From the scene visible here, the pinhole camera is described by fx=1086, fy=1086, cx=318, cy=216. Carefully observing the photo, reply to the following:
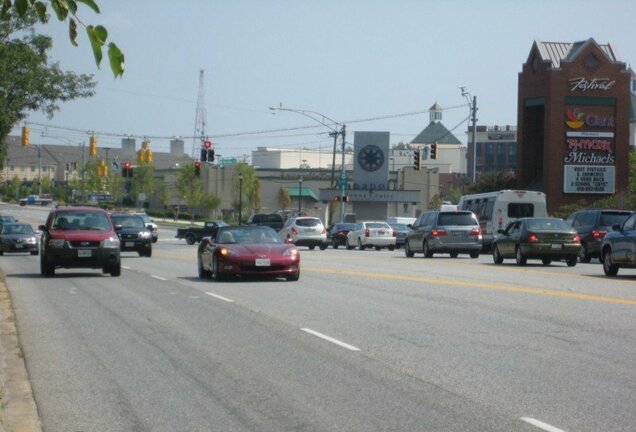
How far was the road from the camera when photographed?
9188 millimetres

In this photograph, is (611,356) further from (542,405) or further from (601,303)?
(601,303)

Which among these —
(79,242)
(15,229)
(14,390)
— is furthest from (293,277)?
(15,229)

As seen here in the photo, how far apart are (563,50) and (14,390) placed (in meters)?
70.1

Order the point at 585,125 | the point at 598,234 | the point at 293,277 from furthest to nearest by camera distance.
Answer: the point at 585,125 → the point at 598,234 → the point at 293,277

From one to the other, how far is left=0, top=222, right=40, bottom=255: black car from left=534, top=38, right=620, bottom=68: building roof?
40793 mm

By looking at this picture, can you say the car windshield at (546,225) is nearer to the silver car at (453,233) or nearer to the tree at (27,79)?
the silver car at (453,233)

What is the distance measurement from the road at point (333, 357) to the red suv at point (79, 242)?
373 cm

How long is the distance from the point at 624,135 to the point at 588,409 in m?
66.3

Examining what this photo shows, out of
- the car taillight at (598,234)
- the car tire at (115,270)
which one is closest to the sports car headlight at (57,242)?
the car tire at (115,270)

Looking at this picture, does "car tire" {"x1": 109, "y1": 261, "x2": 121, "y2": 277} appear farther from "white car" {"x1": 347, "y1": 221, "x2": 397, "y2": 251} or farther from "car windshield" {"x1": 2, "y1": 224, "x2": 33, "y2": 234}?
"white car" {"x1": 347, "y1": 221, "x2": 397, "y2": 251}

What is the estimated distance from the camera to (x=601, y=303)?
61.7 feet

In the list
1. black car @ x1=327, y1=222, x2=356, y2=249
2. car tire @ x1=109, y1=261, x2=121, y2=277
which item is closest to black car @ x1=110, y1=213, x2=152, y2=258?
car tire @ x1=109, y1=261, x2=121, y2=277

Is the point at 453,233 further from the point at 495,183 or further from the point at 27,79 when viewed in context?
the point at 495,183

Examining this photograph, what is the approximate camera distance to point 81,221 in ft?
91.5
